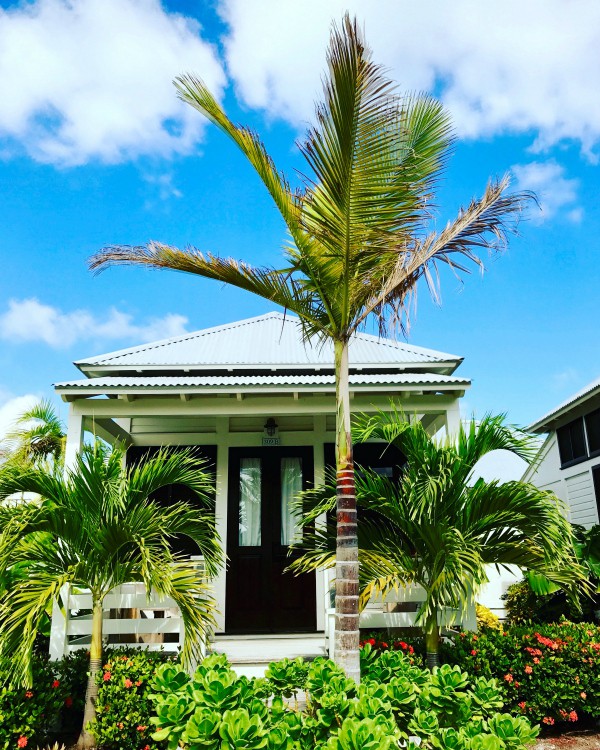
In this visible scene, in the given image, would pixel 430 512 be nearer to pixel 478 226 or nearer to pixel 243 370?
pixel 478 226

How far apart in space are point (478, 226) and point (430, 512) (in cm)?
281

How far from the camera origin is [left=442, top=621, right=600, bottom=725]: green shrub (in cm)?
584

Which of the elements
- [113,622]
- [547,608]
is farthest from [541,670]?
[113,622]

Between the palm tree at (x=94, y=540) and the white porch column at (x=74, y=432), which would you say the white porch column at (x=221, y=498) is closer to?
the white porch column at (x=74, y=432)

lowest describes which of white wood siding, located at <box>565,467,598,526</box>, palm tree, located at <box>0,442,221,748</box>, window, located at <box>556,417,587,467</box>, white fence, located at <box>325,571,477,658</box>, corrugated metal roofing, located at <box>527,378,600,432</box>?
white fence, located at <box>325,571,477,658</box>

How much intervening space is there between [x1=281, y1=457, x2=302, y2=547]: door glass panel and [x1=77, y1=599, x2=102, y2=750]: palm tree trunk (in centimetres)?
358

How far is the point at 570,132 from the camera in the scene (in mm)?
14602

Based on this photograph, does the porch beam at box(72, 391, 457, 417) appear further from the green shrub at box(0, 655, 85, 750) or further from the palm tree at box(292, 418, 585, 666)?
the green shrub at box(0, 655, 85, 750)

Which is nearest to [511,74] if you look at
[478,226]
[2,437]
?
[478,226]

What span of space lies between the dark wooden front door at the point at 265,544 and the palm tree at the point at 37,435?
5787 mm

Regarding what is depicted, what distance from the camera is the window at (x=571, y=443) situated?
1356cm

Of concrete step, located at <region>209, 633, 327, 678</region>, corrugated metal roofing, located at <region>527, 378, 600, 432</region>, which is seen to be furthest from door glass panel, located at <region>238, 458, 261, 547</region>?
corrugated metal roofing, located at <region>527, 378, 600, 432</region>

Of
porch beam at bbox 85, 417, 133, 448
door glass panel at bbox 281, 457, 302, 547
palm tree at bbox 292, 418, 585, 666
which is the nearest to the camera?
palm tree at bbox 292, 418, 585, 666

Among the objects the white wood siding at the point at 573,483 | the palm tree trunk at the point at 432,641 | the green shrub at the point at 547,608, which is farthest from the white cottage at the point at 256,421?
the white wood siding at the point at 573,483
